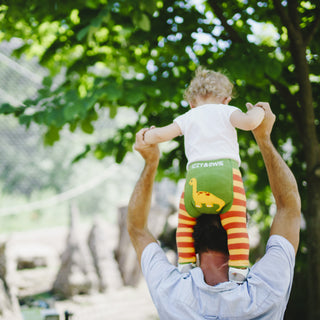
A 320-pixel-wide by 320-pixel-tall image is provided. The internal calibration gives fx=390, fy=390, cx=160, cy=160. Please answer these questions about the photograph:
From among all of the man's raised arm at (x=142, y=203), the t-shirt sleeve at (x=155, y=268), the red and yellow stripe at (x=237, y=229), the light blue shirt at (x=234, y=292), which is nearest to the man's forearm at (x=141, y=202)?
the man's raised arm at (x=142, y=203)

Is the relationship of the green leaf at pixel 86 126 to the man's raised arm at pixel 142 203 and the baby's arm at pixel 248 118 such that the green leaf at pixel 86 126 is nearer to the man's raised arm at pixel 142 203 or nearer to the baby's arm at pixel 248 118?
the man's raised arm at pixel 142 203

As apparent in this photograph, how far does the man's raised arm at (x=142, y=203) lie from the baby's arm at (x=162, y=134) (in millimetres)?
100

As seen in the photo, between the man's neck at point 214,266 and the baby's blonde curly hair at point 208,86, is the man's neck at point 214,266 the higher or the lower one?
the lower one

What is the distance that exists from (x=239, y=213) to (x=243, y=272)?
0.20 meters

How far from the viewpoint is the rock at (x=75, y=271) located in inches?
245

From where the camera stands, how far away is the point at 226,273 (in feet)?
4.74

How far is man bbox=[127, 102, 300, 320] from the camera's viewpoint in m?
1.31

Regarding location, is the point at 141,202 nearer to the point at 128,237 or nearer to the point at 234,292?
the point at 234,292

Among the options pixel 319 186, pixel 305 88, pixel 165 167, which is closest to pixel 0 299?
pixel 165 167

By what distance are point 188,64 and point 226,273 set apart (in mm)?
1901

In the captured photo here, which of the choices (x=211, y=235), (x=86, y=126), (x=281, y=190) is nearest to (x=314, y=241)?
(x=281, y=190)

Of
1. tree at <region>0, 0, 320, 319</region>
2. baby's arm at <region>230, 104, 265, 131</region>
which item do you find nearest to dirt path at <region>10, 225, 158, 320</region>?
tree at <region>0, 0, 320, 319</region>

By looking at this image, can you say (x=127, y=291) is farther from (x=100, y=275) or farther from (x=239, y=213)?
(x=239, y=213)

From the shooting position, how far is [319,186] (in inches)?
106
